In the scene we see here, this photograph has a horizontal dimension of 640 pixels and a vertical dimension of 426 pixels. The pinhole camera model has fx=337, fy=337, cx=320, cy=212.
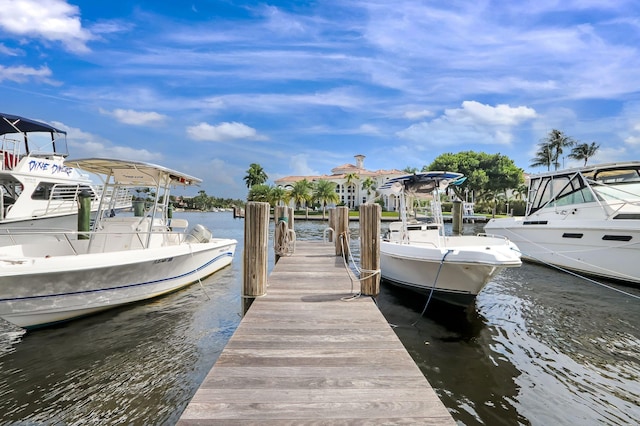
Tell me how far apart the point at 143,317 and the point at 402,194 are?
7882 mm

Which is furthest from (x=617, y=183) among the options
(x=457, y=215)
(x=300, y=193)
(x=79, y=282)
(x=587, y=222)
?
(x=300, y=193)

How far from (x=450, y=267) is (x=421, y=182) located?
3.23 meters

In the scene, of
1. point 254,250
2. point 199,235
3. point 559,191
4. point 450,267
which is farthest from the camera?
point 559,191

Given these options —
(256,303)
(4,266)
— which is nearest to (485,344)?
(256,303)

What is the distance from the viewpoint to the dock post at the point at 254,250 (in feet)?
19.0

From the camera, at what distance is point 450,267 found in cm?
781

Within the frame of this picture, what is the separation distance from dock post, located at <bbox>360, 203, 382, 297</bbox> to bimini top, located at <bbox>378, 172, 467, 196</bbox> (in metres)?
4.16

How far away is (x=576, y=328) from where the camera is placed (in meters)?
7.50

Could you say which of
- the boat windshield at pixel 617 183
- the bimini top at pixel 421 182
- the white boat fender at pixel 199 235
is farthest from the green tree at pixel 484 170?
the white boat fender at pixel 199 235

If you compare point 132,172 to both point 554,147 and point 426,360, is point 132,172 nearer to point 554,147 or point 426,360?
point 426,360

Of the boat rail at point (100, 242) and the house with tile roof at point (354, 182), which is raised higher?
the house with tile roof at point (354, 182)

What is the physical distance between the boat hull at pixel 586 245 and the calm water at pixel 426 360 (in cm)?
215

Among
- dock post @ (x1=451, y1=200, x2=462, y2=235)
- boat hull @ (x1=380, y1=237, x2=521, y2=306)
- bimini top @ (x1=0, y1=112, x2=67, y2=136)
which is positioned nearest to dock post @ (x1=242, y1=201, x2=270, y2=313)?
boat hull @ (x1=380, y1=237, x2=521, y2=306)

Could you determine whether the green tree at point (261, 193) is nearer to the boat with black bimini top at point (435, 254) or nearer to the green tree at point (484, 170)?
the green tree at point (484, 170)
